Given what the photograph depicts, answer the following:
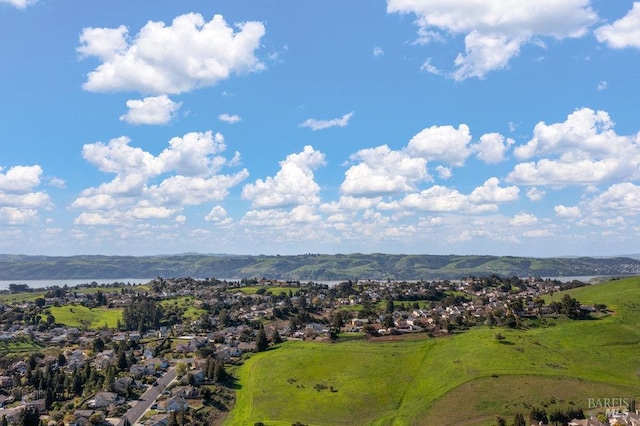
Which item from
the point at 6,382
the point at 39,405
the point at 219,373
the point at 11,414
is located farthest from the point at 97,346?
the point at 219,373

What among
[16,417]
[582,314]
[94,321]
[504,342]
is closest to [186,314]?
[94,321]

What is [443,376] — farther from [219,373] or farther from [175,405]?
[175,405]

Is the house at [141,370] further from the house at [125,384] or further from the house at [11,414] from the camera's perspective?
the house at [11,414]

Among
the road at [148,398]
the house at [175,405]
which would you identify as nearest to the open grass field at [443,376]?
the house at [175,405]

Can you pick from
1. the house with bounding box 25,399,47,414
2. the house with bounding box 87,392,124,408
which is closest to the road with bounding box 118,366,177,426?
the house with bounding box 87,392,124,408

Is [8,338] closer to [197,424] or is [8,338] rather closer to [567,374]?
[197,424]

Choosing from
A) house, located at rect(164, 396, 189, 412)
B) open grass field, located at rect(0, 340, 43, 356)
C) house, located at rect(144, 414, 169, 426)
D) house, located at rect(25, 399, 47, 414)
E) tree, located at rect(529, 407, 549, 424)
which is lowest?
open grass field, located at rect(0, 340, 43, 356)

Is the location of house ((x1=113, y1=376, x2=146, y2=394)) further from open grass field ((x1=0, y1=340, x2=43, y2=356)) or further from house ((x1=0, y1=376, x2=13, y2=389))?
open grass field ((x1=0, y1=340, x2=43, y2=356))
